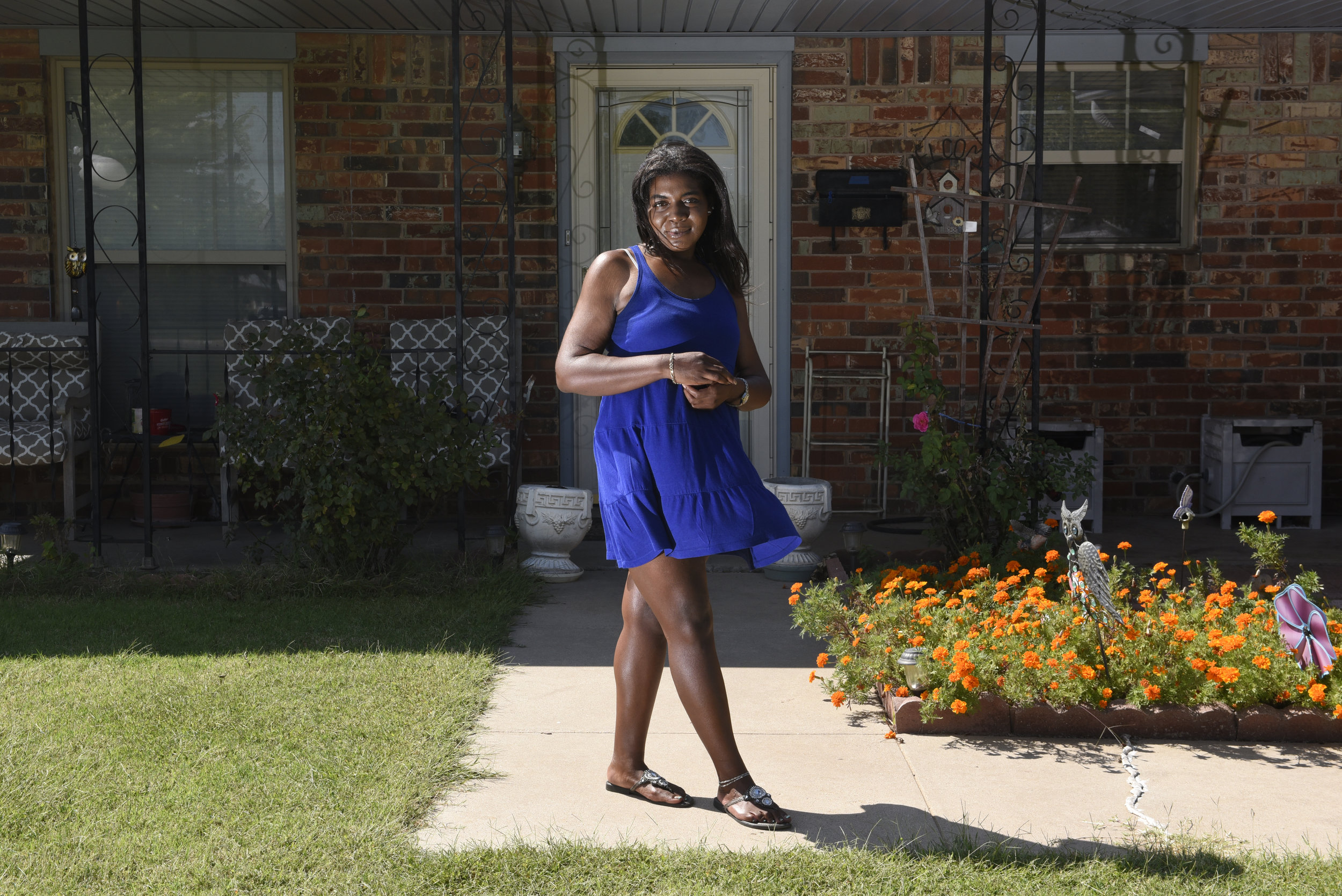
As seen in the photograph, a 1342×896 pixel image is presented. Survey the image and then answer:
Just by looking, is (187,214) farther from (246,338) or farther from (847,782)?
(847,782)

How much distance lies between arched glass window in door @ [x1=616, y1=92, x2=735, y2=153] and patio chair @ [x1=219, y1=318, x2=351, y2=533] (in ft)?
6.14

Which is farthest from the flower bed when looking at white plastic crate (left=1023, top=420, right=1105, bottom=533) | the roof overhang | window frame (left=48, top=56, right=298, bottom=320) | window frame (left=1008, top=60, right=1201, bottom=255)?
window frame (left=48, top=56, right=298, bottom=320)

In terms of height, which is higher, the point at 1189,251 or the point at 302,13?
the point at 302,13

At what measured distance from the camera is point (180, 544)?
589cm

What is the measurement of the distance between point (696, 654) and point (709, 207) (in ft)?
3.25

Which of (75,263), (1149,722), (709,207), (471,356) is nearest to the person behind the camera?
(709,207)

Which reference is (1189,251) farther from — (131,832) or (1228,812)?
(131,832)

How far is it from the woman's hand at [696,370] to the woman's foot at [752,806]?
90 centimetres

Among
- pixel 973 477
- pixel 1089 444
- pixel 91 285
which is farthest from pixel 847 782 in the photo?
pixel 1089 444

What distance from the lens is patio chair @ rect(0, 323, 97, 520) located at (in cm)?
578

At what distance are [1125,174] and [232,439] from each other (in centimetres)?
495

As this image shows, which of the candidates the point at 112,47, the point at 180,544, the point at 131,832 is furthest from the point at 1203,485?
the point at 112,47

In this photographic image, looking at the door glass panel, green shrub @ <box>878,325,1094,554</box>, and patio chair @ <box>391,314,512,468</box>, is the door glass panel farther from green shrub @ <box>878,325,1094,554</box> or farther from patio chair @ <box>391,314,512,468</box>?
green shrub @ <box>878,325,1094,554</box>

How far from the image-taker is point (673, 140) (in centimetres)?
675
